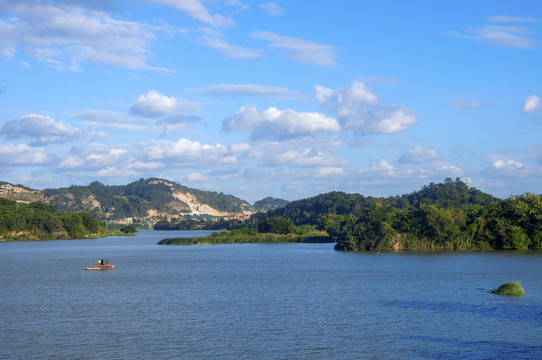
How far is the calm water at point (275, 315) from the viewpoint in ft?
72.9

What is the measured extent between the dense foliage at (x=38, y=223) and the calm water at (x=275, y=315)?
9945cm

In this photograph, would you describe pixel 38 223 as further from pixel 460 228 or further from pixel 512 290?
pixel 512 290

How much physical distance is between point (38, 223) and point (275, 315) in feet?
437

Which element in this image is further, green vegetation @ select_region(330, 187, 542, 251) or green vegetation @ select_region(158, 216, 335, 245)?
green vegetation @ select_region(158, 216, 335, 245)

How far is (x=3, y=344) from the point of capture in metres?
23.5

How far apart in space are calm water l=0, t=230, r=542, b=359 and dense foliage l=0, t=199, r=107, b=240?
9945cm

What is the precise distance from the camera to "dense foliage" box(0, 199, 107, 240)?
464 feet

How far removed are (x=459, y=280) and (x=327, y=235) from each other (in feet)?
255

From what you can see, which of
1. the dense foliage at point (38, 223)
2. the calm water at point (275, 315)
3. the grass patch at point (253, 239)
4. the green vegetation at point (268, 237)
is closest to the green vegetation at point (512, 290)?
the calm water at point (275, 315)

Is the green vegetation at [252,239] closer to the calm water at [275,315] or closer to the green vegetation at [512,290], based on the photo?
the calm water at [275,315]

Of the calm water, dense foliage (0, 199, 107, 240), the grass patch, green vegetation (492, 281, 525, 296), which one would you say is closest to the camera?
the calm water

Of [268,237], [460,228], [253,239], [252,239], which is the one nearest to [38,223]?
[252,239]

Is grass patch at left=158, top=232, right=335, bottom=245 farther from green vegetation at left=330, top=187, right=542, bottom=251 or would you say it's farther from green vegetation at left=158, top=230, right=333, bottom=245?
green vegetation at left=330, top=187, right=542, bottom=251

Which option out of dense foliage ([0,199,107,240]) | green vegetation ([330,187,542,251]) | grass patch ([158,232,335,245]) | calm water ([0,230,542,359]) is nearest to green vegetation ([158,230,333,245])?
grass patch ([158,232,335,245])
